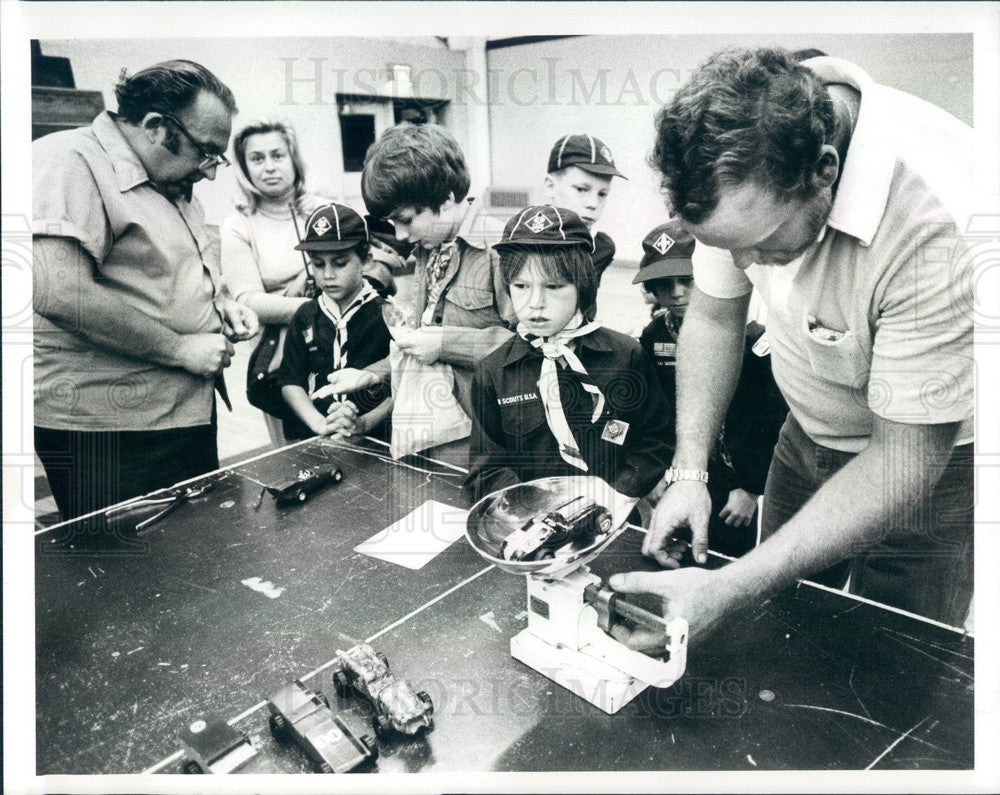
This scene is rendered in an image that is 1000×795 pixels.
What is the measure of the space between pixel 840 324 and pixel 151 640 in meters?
1.47

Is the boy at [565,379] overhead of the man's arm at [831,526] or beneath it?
overhead

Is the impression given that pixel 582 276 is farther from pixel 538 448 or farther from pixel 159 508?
pixel 159 508

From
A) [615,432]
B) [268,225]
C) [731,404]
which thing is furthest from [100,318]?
[731,404]

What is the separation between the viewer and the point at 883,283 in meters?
1.41

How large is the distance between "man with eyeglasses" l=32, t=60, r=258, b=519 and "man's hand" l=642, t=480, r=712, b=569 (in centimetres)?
108

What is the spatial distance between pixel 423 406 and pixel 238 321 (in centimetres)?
50

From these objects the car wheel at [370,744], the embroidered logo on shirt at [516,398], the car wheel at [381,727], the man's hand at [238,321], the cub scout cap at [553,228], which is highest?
the cub scout cap at [553,228]

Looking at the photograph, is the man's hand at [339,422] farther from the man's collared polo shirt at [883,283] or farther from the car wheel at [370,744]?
the man's collared polo shirt at [883,283]

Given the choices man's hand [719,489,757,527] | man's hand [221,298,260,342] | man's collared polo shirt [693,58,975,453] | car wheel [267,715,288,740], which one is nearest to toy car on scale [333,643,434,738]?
car wheel [267,715,288,740]

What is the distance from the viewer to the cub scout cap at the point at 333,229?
1.78m

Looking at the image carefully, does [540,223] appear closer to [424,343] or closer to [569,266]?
[569,266]

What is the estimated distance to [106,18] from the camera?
5.39 ft

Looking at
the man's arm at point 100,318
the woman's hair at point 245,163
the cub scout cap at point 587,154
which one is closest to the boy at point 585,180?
the cub scout cap at point 587,154

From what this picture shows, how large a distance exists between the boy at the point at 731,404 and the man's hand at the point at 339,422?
2.44 ft
